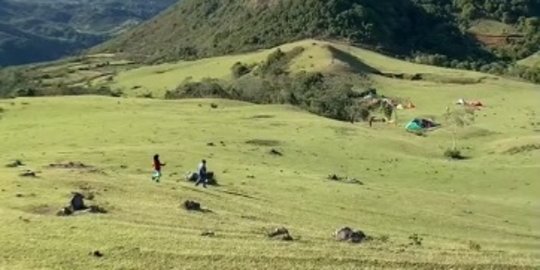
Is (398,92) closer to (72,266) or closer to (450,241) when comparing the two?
(450,241)

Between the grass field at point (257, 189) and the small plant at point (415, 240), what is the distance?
1.63 ft

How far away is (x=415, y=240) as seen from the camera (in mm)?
35781

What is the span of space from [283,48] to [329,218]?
143220 millimetres

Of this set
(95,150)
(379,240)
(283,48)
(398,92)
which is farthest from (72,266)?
(283,48)

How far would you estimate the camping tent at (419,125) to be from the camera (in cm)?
9169

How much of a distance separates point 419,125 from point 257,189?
5024 centimetres

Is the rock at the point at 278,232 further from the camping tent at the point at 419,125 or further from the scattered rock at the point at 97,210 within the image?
the camping tent at the point at 419,125

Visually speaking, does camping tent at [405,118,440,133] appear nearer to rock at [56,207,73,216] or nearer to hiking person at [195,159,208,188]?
hiking person at [195,159,208,188]

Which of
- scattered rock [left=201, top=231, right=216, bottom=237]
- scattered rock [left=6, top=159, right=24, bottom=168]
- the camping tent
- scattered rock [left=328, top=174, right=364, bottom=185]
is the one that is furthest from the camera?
the camping tent

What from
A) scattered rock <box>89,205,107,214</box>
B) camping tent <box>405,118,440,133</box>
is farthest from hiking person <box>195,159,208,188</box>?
camping tent <box>405,118,440,133</box>

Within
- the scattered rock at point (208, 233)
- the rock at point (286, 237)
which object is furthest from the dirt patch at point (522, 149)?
the scattered rock at point (208, 233)

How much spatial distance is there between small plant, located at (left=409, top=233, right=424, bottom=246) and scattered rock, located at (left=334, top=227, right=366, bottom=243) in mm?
2316

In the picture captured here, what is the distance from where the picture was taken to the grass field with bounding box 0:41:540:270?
29.2 metres

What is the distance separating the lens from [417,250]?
106 ft
